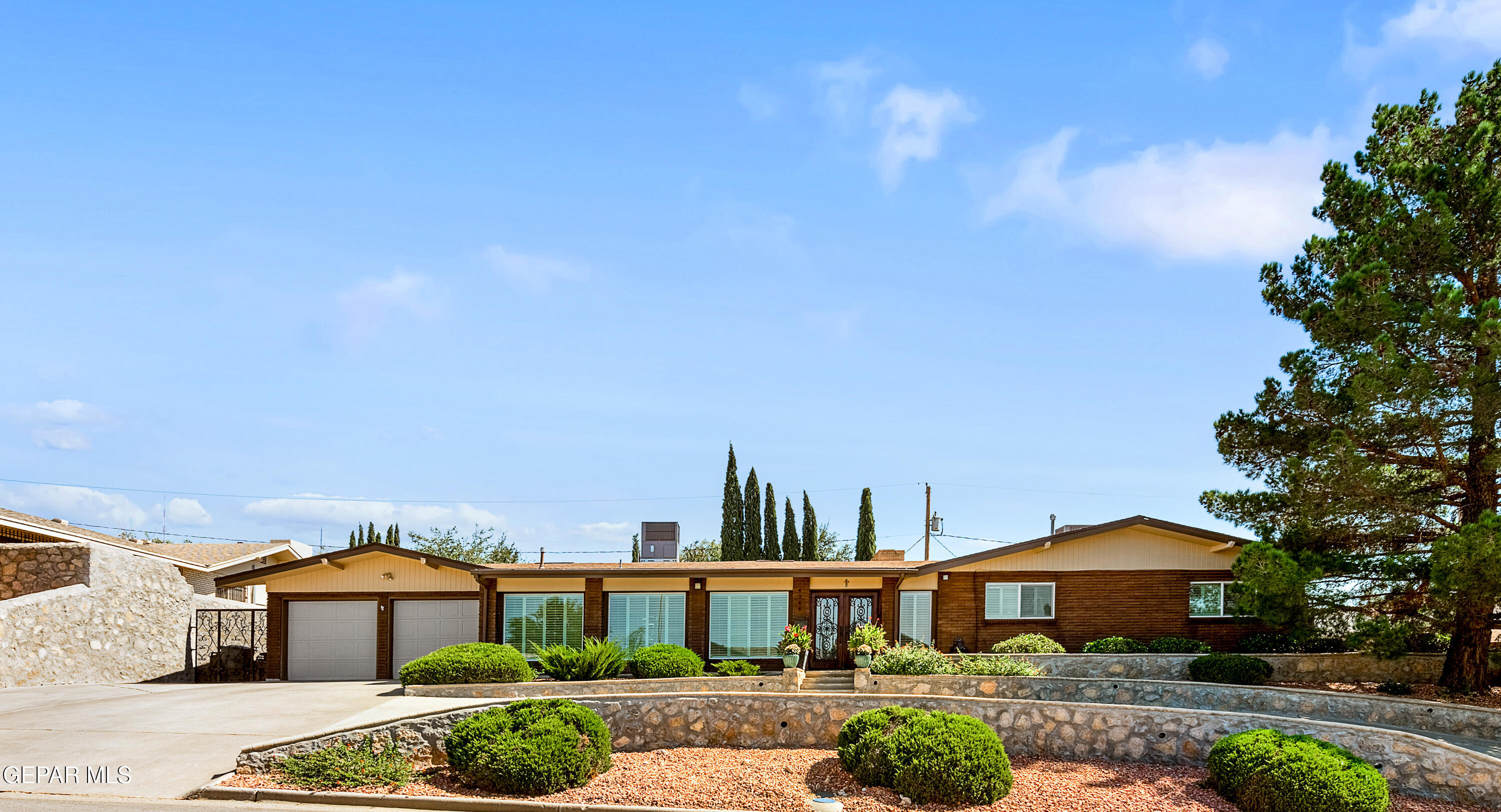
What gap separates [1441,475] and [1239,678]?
5335 millimetres

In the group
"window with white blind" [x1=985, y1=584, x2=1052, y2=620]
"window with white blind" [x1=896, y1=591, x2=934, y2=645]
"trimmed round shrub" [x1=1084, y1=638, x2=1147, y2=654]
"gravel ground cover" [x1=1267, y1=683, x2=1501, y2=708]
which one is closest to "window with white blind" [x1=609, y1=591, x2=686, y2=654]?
"window with white blind" [x1=896, y1=591, x2=934, y2=645]

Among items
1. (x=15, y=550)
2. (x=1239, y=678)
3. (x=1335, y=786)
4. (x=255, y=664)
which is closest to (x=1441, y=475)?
(x=1239, y=678)

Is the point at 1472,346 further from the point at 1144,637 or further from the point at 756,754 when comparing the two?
the point at 756,754

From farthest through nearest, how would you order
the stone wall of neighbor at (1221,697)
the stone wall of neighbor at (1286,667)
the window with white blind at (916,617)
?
1. the window with white blind at (916,617)
2. the stone wall of neighbor at (1286,667)
3. the stone wall of neighbor at (1221,697)

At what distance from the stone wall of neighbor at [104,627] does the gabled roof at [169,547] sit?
0.92m

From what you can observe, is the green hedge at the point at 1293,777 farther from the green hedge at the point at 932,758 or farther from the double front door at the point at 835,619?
the double front door at the point at 835,619

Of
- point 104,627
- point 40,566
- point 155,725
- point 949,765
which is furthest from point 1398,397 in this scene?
point 40,566

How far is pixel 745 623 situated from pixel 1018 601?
662cm

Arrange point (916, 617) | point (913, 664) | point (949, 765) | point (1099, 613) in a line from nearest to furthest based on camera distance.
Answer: point (949, 765) → point (913, 664) → point (1099, 613) → point (916, 617)

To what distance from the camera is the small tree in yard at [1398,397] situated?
1738 cm

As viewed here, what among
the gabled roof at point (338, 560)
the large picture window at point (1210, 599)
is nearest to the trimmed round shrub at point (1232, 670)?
the large picture window at point (1210, 599)

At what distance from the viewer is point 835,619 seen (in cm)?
2462

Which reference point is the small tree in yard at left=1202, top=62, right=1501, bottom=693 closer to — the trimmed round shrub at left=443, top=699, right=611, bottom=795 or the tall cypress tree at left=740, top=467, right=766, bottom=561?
the trimmed round shrub at left=443, top=699, right=611, bottom=795

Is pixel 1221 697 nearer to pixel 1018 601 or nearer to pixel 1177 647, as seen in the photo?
pixel 1177 647
